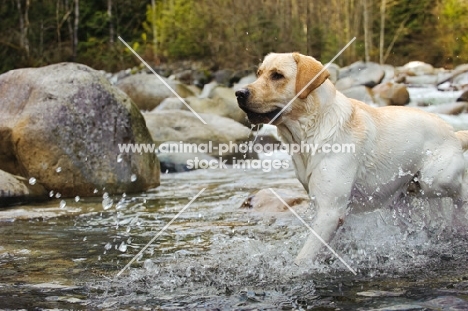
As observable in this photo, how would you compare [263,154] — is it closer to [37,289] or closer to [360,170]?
[360,170]

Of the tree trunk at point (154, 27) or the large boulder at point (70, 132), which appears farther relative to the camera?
the tree trunk at point (154, 27)

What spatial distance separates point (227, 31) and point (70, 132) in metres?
20.1

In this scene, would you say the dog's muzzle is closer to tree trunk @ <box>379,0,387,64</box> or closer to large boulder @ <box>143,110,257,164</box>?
large boulder @ <box>143,110,257,164</box>

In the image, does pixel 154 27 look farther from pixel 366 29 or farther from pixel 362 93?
pixel 362 93

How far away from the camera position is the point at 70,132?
9344 mm

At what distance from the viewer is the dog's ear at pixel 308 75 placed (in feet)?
16.6

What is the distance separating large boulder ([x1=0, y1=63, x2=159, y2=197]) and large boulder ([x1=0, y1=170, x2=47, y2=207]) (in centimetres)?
13

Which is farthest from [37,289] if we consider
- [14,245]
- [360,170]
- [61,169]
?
[61,169]

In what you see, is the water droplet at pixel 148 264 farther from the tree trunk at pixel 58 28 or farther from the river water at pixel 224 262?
the tree trunk at pixel 58 28

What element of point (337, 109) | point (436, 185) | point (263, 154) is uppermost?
point (337, 109)

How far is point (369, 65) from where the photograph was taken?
24.8m

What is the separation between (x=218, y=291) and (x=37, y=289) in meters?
1.23

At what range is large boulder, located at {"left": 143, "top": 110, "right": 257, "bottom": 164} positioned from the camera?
1431 cm

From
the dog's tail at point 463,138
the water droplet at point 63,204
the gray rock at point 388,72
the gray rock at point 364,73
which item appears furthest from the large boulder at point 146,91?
the dog's tail at point 463,138
